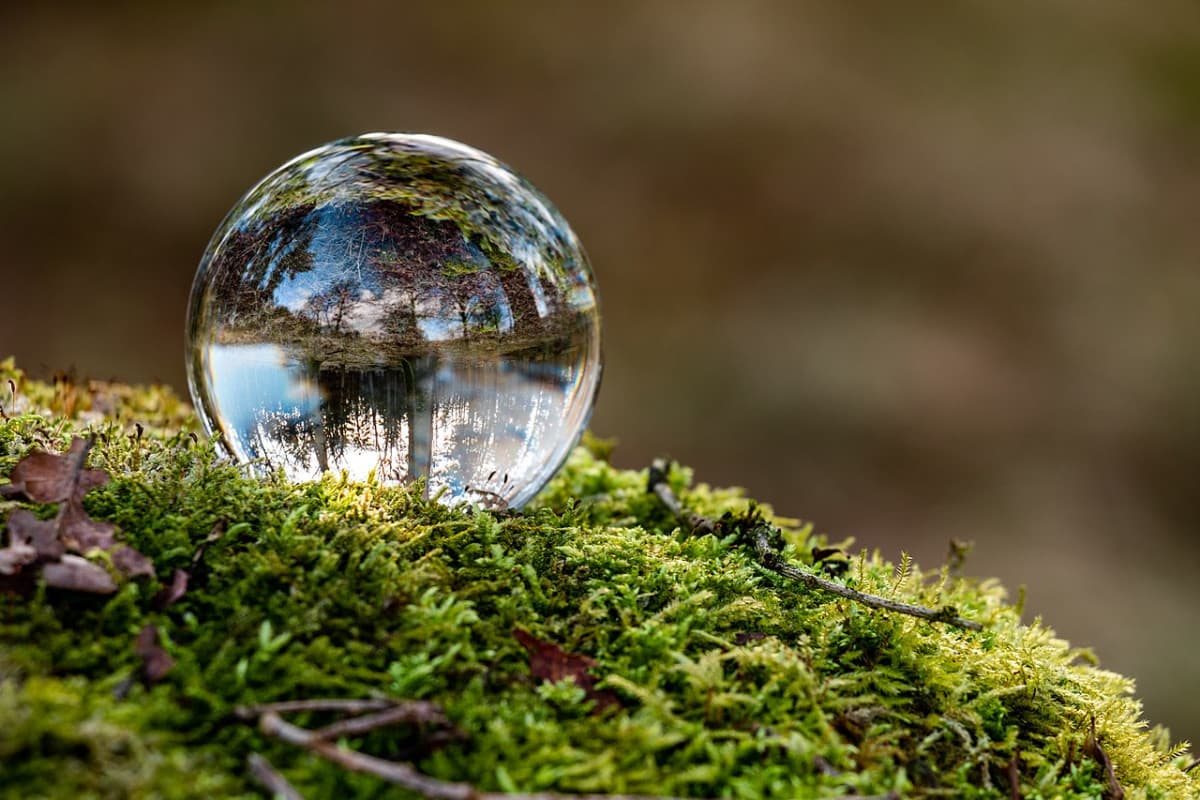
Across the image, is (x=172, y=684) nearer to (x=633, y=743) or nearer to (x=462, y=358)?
(x=633, y=743)

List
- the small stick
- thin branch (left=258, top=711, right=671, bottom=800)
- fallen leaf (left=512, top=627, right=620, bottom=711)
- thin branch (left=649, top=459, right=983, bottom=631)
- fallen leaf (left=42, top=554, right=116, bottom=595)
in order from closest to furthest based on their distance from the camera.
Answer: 1. thin branch (left=258, top=711, right=671, bottom=800)
2. the small stick
3. fallen leaf (left=42, top=554, right=116, bottom=595)
4. fallen leaf (left=512, top=627, right=620, bottom=711)
5. thin branch (left=649, top=459, right=983, bottom=631)

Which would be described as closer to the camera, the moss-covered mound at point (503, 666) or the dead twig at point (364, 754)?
the dead twig at point (364, 754)

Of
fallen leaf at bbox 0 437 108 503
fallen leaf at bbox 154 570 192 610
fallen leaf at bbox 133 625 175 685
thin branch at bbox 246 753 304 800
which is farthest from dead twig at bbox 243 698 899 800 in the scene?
fallen leaf at bbox 0 437 108 503

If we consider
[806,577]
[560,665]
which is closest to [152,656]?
[560,665]

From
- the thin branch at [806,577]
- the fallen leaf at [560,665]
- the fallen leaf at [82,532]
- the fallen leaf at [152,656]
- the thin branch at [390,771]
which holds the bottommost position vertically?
the thin branch at [390,771]

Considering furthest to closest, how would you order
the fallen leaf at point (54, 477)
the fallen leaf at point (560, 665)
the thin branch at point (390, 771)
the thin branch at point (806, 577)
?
the thin branch at point (806, 577)
the fallen leaf at point (54, 477)
the fallen leaf at point (560, 665)
the thin branch at point (390, 771)

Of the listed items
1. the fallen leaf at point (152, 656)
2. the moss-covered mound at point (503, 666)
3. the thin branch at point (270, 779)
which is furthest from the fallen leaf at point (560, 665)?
the fallen leaf at point (152, 656)

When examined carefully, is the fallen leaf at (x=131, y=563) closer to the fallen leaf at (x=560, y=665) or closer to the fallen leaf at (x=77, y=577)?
the fallen leaf at (x=77, y=577)

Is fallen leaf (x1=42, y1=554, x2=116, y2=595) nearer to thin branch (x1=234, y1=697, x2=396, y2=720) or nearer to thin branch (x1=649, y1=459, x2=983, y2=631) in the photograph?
thin branch (x1=234, y1=697, x2=396, y2=720)
